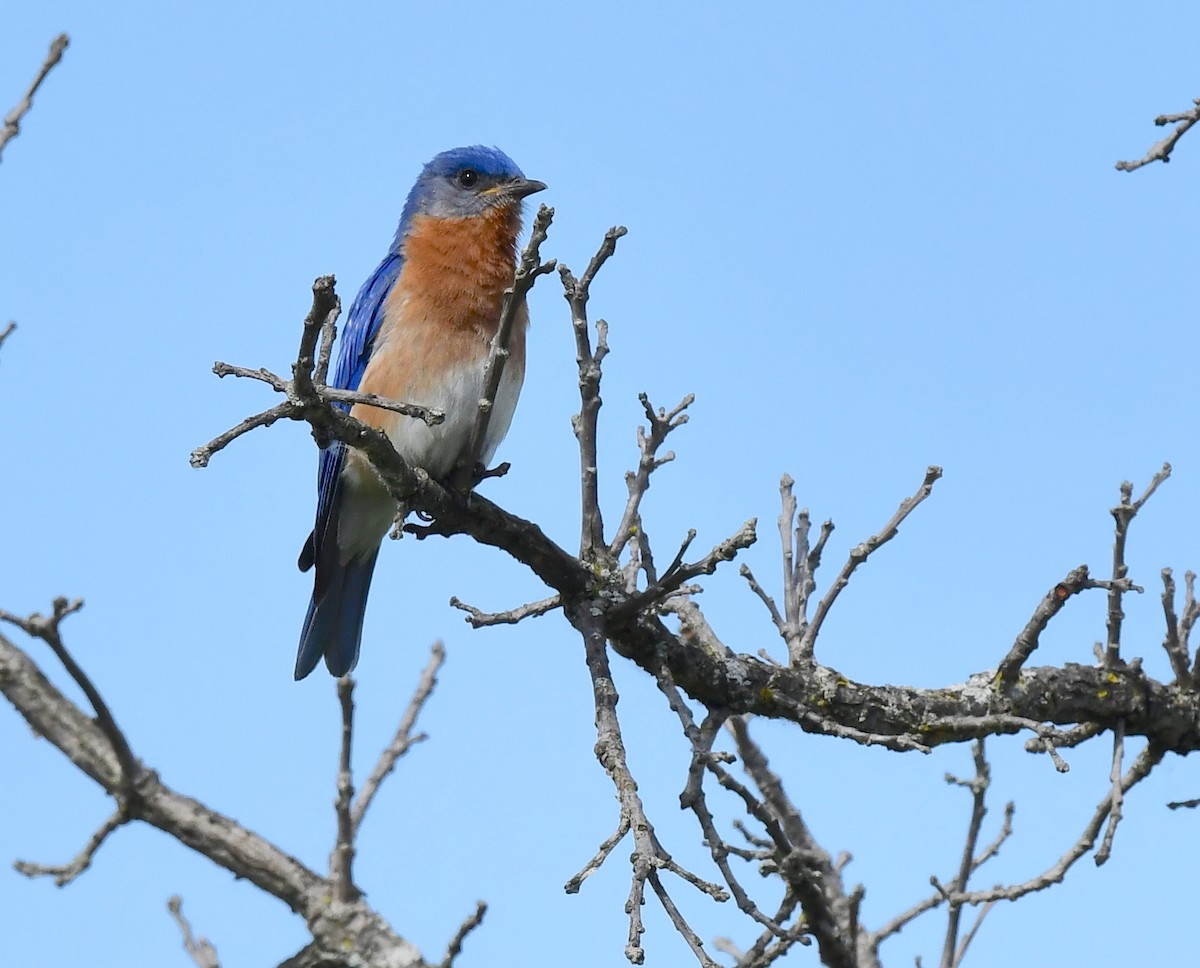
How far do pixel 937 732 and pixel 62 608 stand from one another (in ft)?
13.0

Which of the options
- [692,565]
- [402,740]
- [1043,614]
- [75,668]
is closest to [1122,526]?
[1043,614]

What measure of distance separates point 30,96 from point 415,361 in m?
3.18

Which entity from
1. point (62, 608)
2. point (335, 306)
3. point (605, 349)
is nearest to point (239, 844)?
point (62, 608)

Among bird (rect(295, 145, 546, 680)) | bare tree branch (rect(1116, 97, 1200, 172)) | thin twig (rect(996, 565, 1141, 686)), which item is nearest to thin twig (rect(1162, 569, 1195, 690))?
thin twig (rect(996, 565, 1141, 686))

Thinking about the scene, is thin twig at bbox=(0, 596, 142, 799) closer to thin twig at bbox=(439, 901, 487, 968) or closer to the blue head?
thin twig at bbox=(439, 901, 487, 968)

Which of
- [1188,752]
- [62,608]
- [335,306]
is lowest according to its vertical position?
[62,608]

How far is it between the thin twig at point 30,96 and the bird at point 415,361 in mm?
2799

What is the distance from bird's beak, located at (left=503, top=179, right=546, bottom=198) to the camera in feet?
25.0

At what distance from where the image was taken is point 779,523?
6355 millimetres

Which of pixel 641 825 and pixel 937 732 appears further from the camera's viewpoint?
pixel 937 732

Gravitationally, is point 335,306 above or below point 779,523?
below

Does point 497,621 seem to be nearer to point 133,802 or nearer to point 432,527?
Result: point 432,527

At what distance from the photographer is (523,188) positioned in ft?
25.0

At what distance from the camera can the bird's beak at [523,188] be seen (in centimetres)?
763
